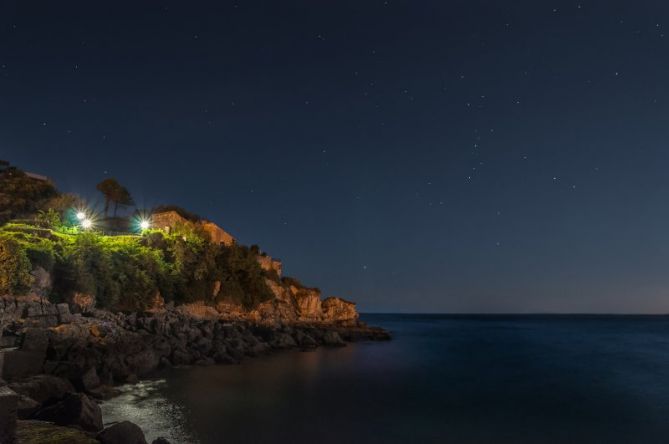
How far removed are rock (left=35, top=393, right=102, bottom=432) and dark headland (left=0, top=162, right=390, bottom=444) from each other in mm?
23

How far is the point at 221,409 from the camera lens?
14.8 meters

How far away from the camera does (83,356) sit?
55.9 feet

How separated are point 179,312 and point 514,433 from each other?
2672cm

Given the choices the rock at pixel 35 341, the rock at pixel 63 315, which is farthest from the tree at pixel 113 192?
the rock at pixel 35 341

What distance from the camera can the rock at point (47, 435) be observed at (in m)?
6.79

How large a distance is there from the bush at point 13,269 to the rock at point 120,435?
1810cm

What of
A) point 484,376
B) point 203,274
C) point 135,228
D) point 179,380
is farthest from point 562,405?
point 135,228

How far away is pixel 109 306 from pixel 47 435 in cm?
2240

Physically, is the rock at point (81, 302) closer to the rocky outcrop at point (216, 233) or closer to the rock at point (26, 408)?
the rock at point (26, 408)

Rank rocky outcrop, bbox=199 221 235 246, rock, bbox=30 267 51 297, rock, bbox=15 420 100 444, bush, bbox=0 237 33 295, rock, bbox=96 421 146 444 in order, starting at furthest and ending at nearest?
rocky outcrop, bbox=199 221 235 246 < rock, bbox=30 267 51 297 < bush, bbox=0 237 33 295 < rock, bbox=96 421 146 444 < rock, bbox=15 420 100 444

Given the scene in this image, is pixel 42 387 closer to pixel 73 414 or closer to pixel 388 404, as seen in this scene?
pixel 73 414

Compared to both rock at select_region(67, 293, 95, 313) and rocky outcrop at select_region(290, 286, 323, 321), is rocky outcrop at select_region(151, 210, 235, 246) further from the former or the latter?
rock at select_region(67, 293, 95, 313)

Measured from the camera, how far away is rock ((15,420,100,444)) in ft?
22.3

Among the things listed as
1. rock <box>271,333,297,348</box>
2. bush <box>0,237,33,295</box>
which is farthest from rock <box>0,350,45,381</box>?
rock <box>271,333,297,348</box>
